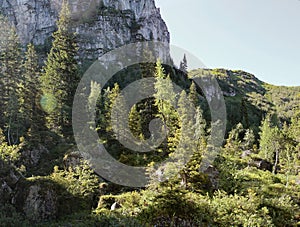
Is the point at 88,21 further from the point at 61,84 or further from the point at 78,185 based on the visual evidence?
the point at 78,185

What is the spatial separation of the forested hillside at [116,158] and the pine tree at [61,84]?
136 millimetres

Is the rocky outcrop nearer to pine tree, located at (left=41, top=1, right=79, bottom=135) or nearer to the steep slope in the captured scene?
pine tree, located at (left=41, top=1, right=79, bottom=135)

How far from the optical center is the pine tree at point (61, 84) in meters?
34.1

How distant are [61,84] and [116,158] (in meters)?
14.8

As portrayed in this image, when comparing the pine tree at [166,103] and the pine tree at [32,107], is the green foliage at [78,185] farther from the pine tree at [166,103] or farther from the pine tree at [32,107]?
the pine tree at [166,103]

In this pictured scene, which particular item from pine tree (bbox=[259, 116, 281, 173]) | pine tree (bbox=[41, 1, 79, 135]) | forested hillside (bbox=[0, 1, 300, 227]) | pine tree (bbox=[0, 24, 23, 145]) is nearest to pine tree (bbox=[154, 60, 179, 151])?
forested hillside (bbox=[0, 1, 300, 227])

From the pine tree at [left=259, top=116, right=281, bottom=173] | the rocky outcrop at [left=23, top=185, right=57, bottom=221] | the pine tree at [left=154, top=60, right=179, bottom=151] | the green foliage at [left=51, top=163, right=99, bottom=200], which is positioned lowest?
the rocky outcrop at [left=23, top=185, right=57, bottom=221]

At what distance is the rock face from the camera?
84875mm

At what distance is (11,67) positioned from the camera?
120ft

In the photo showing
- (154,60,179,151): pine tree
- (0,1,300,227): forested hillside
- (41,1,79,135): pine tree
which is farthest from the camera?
(41,1,79,135): pine tree

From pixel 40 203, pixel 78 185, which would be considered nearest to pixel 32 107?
pixel 78 185

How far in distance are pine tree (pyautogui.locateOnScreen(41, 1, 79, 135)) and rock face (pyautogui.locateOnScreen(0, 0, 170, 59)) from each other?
Answer: 39.6 m

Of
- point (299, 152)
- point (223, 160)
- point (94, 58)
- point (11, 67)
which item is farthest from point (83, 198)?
point (94, 58)

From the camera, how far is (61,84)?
3700 centimetres
